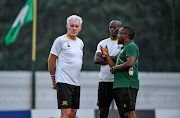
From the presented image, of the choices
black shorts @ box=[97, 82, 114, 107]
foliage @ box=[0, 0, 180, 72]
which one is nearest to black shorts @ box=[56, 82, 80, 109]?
black shorts @ box=[97, 82, 114, 107]

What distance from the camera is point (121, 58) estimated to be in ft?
16.2

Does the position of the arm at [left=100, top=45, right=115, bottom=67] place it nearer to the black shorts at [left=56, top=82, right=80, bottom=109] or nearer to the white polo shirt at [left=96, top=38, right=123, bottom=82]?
the white polo shirt at [left=96, top=38, right=123, bottom=82]

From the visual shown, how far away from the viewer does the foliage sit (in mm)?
31750

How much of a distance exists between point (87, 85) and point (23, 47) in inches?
917

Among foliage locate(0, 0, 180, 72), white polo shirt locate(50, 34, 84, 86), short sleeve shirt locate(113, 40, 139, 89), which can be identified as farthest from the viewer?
foliage locate(0, 0, 180, 72)

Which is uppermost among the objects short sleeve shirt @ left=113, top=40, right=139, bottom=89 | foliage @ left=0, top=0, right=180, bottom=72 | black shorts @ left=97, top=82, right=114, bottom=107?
foliage @ left=0, top=0, right=180, bottom=72

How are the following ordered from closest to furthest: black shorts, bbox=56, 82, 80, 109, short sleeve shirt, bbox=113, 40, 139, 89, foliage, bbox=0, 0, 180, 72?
short sleeve shirt, bbox=113, 40, 139, 89 → black shorts, bbox=56, 82, 80, 109 → foliage, bbox=0, 0, 180, 72

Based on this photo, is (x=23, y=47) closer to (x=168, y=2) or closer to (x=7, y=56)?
(x=7, y=56)

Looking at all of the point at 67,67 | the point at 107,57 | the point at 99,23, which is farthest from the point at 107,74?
the point at 99,23

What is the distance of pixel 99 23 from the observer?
33531 mm

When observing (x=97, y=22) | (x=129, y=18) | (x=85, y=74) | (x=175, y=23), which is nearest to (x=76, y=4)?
(x=97, y=22)

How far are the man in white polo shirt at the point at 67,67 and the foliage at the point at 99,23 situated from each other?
2544 centimetres

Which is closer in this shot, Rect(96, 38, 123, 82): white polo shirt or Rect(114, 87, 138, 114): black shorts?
Rect(114, 87, 138, 114): black shorts

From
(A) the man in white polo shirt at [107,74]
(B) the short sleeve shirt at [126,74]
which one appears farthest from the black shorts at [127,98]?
(A) the man in white polo shirt at [107,74]
